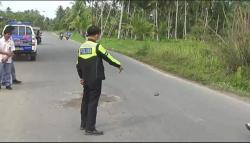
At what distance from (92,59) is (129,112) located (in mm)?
2536

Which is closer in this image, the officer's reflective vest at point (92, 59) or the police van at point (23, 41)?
the officer's reflective vest at point (92, 59)

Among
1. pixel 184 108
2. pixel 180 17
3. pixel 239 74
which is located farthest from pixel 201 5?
pixel 184 108

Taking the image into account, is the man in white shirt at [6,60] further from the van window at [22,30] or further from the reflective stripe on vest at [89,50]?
the van window at [22,30]

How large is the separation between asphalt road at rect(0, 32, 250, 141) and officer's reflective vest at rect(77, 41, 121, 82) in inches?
39.5

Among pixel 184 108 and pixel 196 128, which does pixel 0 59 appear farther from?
pixel 196 128

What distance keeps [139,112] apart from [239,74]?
6536 millimetres

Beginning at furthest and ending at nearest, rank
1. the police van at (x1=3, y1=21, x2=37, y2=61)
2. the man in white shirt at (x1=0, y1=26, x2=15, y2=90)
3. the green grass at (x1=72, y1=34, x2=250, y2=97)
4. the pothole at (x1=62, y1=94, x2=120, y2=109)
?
the police van at (x1=3, y1=21, x2=37, y2=61), the green grass at (x1=72, y1=34, x2=250, y2=97), the man in white shirt at (x1=0, y1=26, x2=15, y2=90), the pothole at (x1=62, y1=94, x2=120, y2=109)

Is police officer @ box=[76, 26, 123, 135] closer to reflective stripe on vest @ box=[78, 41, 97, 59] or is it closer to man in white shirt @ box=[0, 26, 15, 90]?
reflective stripe on vest @ box=[78, 41, 97, 59]

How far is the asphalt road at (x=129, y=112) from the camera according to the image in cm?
859

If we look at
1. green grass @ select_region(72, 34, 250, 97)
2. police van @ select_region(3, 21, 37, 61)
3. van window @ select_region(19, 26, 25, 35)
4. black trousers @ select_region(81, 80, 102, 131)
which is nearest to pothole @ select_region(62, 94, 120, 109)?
black trousers @ select_region(81, 80, 102, 131)

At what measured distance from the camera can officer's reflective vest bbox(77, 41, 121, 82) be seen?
28.0 feet

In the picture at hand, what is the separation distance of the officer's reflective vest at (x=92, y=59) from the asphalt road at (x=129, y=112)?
1.00m

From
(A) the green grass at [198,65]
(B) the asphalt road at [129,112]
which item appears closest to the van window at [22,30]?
(A) the green grass at [198,65]

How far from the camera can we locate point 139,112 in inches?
423
